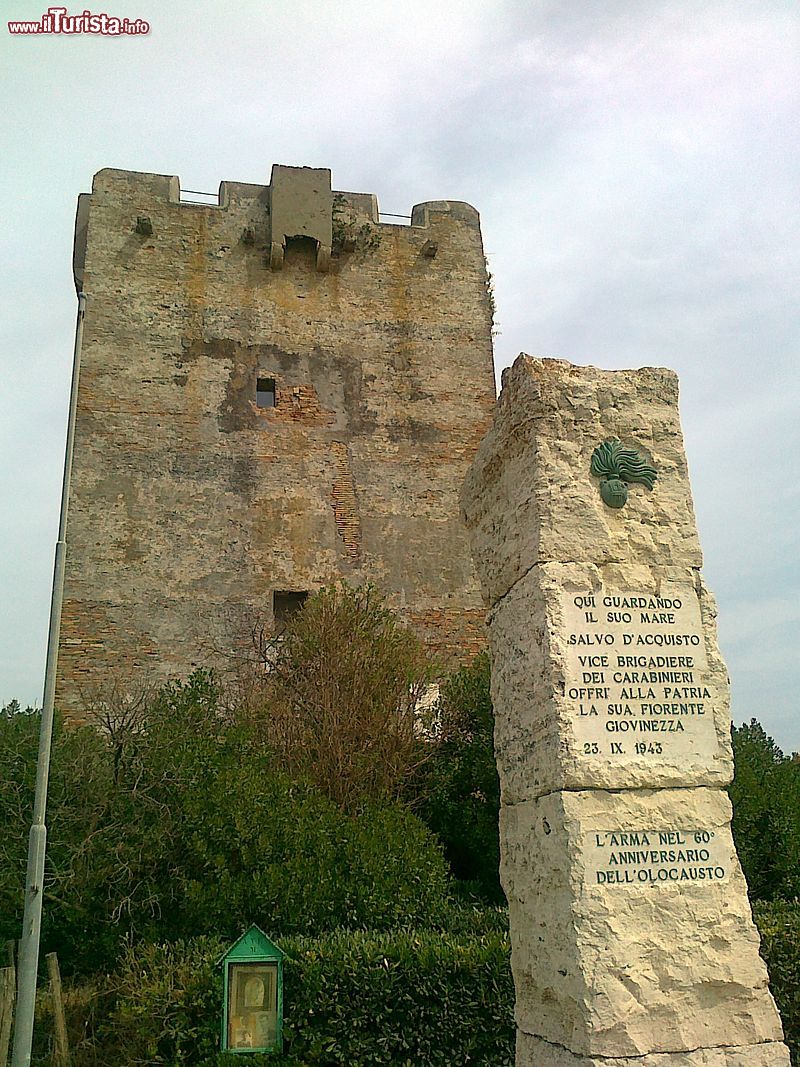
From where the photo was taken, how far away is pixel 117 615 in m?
15.3

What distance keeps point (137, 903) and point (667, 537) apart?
7.35 m

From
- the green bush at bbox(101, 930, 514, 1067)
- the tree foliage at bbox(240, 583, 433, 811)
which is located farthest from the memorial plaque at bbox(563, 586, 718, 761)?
the tree foliage at bbox(240, 583, 433, 811)

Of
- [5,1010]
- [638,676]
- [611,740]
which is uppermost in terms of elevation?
[638,676]

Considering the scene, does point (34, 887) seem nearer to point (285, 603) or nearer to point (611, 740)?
point (611, 740)

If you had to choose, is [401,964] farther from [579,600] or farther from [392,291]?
[392,291]

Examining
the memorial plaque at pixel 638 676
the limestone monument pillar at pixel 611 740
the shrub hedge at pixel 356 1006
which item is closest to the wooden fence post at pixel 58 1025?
the shrub hedge at pixel 356 1006

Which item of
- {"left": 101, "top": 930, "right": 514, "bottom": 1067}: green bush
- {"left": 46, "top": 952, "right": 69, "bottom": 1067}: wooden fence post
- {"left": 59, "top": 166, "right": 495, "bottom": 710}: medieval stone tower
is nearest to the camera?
{"left": 101, "top": 930, "right": 514, "bottom": 1067}: green bush

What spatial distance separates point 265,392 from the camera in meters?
17.5

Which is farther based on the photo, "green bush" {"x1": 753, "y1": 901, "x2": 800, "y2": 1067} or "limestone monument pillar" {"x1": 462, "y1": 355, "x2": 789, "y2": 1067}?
"green bush" {"x1": 753, "y1": 901, "x2": 800, "y2": 1067}

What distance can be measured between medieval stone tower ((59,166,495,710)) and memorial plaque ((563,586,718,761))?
1210 centimetres

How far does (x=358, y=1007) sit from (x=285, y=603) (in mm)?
9244

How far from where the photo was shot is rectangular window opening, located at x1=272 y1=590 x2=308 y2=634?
632 inches

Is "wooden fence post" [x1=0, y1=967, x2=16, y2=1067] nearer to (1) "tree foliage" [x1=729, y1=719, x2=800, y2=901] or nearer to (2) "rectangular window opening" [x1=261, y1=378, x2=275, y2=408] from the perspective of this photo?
(1) "tree foliage" [x1=729, y1=719, x2=800, y2=901]

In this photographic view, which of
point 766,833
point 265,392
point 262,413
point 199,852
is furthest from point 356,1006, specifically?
point 265,392
